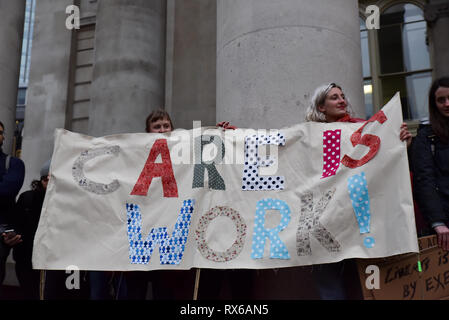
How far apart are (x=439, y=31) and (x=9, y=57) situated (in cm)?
1123

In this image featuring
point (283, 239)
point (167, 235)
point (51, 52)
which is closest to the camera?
point (283, 239)

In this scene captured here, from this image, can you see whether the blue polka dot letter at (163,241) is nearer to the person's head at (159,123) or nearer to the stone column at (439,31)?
the person's head at (159,123)

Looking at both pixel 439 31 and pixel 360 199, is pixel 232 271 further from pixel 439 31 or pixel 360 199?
pixel 439 31

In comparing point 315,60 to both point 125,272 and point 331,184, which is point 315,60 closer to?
point 331,184

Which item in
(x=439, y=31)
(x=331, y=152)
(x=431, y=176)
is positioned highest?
(x=439, y=31)

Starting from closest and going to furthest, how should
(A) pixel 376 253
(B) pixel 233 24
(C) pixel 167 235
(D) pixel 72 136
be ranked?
(A) pixel 376 253 → (C) pixel 167 235 → (D) pixel 72 136 → (B) pixel 233 24

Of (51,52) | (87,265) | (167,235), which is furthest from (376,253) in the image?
(51,52)

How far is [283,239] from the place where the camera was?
404 centimetres

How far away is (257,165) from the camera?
4.40 metres

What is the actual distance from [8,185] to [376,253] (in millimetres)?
3843

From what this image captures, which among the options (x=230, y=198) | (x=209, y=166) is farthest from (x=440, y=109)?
(x=209, y=166)

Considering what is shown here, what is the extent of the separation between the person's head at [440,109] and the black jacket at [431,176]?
58 millimetres

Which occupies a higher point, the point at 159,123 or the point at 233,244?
the point at 159,123

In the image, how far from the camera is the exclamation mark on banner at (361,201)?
12.7 feet
